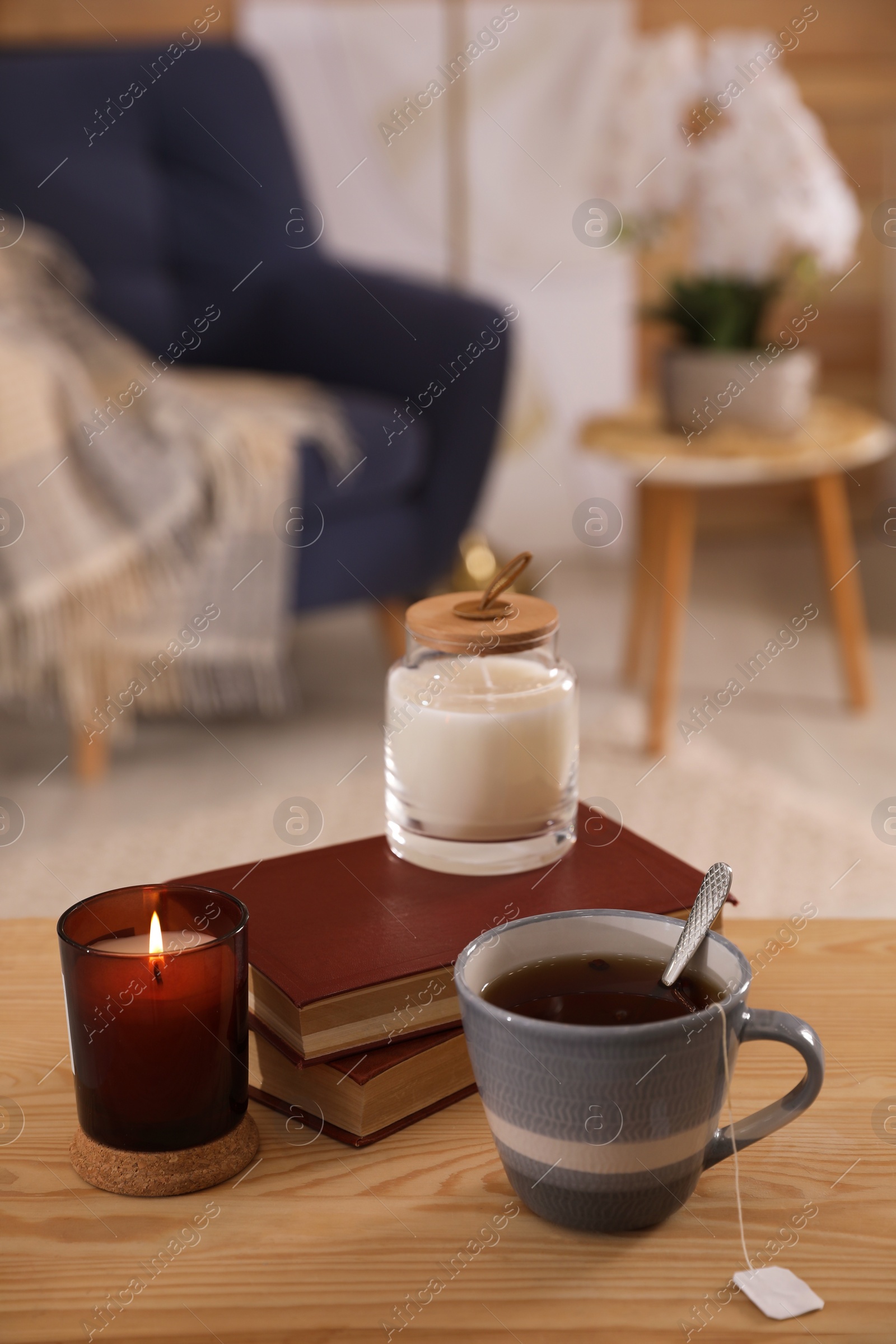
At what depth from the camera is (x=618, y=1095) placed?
473 mm

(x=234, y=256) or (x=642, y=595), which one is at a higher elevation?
(x=234, y=256)

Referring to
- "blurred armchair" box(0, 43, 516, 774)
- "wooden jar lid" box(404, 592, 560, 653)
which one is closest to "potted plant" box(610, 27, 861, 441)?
"blurred armchair" box(0, 43, 516, 774)

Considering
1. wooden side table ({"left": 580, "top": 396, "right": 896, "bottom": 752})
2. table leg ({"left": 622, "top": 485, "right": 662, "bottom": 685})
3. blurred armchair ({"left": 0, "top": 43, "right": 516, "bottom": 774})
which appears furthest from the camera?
table leg ({"left": 622, "top": 485, "right": 662, "bottom": 685})

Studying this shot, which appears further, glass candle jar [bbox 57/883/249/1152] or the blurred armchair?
the blurred armchair

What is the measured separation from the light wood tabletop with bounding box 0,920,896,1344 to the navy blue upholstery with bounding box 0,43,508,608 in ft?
4.45

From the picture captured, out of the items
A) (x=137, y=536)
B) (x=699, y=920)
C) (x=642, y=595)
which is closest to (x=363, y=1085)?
(x=699, y=920)

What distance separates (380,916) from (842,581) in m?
1.48

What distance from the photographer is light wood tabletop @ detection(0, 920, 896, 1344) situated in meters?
0.47

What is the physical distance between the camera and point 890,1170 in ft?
1.79

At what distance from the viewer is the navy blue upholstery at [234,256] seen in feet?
6.30

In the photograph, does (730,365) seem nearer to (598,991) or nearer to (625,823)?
(625,823)

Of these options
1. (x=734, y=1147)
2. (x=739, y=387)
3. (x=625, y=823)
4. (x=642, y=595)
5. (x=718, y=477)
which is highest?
(x=739, y=387)

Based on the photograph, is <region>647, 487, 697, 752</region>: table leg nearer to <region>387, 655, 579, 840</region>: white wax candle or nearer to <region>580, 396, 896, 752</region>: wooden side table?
<region>580, 396, 896, 752</region>: wooden side table

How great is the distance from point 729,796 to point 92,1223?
1339 mm
